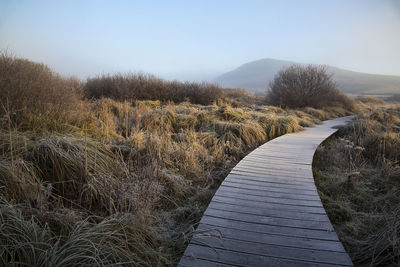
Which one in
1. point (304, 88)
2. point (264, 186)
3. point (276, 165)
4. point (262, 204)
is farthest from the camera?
point (304, 88)

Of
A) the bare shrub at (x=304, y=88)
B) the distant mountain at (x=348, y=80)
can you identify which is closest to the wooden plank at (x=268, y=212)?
the bare shrub at (x=304, y=88)

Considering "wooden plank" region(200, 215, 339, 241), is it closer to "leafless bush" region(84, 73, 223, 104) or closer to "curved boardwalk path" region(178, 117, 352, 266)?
"curved boardwalk path" region(178, 117, 352, 266)

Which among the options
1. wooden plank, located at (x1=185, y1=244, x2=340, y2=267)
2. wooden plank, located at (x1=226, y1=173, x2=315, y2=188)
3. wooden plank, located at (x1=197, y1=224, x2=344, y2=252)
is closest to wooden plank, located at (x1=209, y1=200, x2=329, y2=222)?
wooden plank, located at (x1=197, y1=224, x2=344, y2=252)

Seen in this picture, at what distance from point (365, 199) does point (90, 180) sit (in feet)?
12.2

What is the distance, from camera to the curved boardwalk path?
1.71 m

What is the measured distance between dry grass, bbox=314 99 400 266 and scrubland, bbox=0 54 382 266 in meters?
0.07

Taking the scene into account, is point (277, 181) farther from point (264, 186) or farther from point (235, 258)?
point (235, 258)

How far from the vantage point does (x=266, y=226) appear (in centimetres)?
213

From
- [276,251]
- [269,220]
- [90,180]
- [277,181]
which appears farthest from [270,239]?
[90,180]

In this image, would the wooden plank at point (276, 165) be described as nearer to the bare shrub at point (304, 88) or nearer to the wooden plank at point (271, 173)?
the wooden plank at point (271, 173)

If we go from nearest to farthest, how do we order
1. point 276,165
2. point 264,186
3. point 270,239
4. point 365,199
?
point 270,239 → point 264,186 → point 365,199 → point 276,165

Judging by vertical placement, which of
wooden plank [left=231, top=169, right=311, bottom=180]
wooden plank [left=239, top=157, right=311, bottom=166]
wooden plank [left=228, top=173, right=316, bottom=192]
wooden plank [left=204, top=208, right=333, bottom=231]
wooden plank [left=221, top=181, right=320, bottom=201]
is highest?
wooden plank [left=239, top=157, right=311, bottom=166]

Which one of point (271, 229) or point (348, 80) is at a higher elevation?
point (348, 80)

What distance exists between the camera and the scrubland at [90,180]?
1688mm
